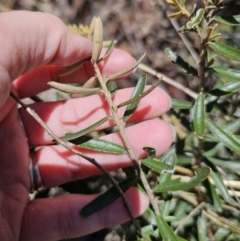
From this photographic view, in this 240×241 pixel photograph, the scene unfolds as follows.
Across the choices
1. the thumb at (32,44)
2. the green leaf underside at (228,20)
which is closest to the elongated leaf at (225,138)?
the green leaf underside at (228,20)

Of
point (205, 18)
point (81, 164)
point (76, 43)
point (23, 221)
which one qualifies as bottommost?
point (23, 221)

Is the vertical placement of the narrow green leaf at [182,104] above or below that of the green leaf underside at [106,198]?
above

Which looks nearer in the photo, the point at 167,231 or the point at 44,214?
the point at 167,231

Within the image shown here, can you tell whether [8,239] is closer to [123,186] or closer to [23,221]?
[23,221]

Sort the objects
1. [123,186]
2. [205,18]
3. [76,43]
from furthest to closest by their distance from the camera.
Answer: [76,43] → [123,186] → [205,18]

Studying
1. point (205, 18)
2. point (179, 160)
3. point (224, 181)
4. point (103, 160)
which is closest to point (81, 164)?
point (103, 160)

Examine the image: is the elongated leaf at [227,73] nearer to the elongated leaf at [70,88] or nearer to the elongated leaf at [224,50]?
the elongated leaf at [224,50]

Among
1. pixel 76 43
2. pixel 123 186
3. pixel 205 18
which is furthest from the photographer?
pixel 76 43
